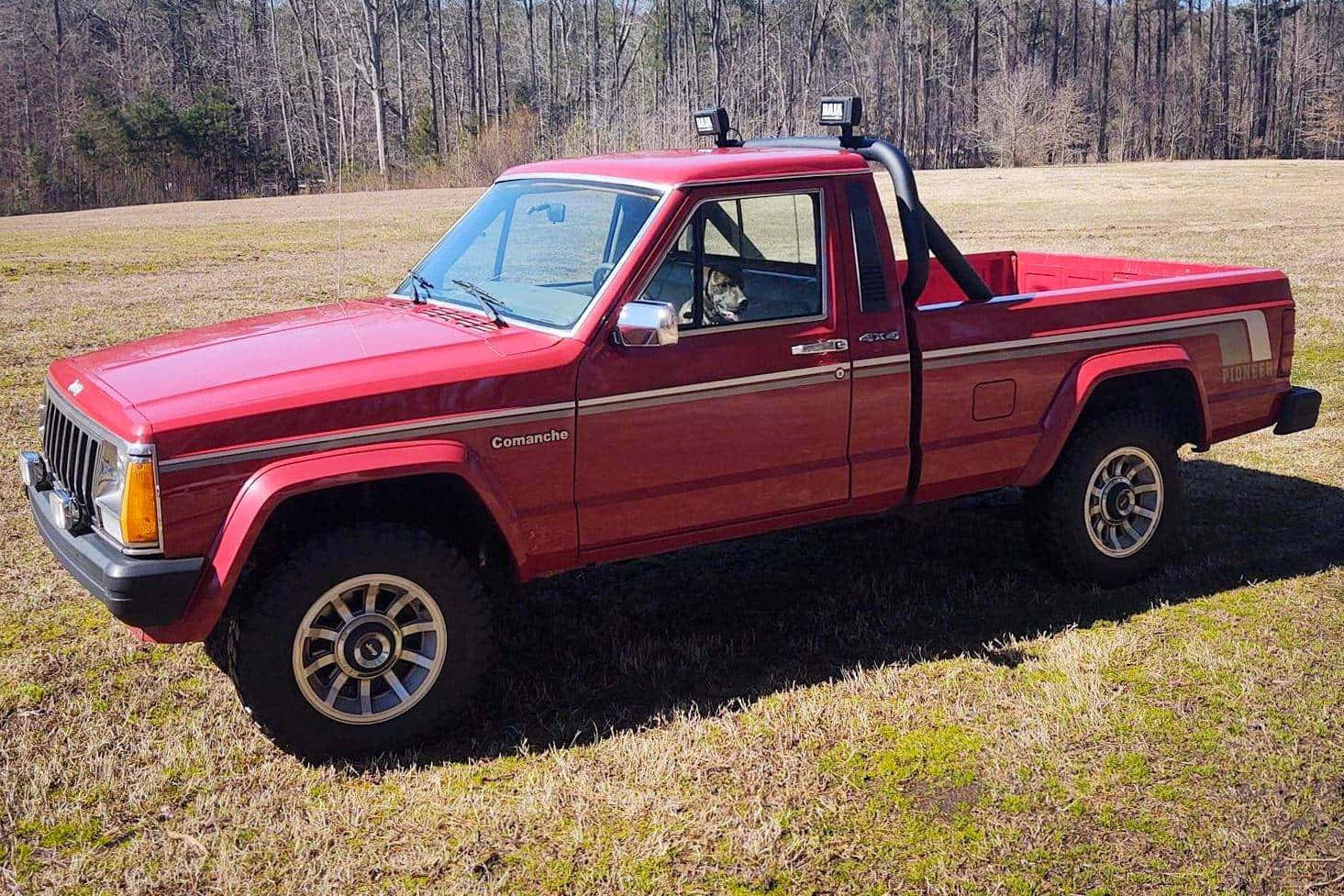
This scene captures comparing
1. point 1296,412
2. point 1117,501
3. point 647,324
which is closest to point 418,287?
point 647,324

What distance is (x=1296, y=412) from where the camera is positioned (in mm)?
6191

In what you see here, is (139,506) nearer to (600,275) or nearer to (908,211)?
(600,275)

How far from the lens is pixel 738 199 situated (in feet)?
16.5

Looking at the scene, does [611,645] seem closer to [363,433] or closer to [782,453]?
[782,453]

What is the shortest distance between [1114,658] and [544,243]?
9.50 ft

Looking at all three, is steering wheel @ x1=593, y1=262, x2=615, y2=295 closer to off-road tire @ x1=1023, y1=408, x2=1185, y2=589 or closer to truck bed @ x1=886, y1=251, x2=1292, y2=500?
truck bed @ x1=886, y1=251, x2=1292, y2=500

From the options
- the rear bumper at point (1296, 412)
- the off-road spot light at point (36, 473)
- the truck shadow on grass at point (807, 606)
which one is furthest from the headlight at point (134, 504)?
the rear bumper at point (1296, 412)

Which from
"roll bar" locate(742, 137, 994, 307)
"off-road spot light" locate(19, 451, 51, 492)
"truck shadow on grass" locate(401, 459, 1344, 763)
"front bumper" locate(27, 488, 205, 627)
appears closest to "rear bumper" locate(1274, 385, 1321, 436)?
"truck shadow on grass" locate(401, 459, 1344, 763)

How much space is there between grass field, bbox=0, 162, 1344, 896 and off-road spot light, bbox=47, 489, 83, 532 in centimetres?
81

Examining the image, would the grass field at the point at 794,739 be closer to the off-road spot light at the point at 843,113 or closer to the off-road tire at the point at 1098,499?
the off-road tire at the point at 1098,499

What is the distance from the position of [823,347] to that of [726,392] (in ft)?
1.55

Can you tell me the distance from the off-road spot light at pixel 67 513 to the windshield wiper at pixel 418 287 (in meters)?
1.63

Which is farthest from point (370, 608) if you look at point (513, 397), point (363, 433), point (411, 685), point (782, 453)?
point (782, 453)

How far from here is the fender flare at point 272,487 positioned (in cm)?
397
